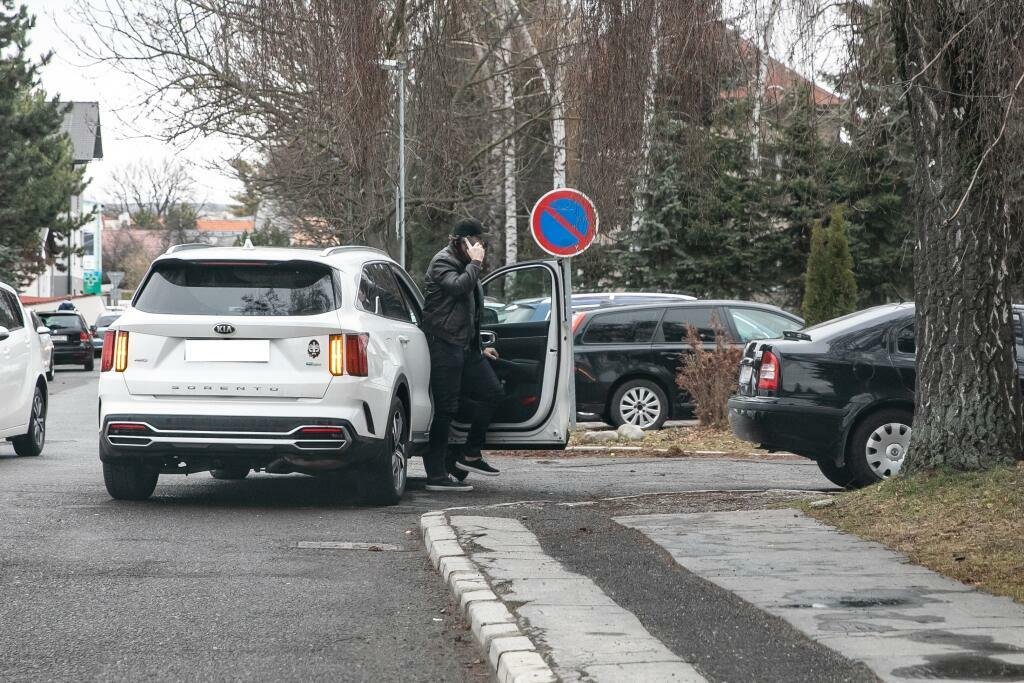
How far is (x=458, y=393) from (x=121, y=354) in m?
2.53

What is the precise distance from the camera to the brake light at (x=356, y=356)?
398 inches

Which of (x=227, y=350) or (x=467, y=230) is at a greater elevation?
(x=467, y=230)

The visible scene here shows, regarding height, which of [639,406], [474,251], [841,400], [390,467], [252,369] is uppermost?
[474,251]

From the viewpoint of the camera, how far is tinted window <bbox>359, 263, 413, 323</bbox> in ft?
35.1

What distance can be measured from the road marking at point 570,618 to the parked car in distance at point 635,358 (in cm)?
1053

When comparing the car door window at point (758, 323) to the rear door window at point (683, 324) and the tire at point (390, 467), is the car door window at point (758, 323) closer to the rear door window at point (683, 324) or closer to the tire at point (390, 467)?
the rear door window at point (683, 324)

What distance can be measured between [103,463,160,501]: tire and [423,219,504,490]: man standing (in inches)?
83.2

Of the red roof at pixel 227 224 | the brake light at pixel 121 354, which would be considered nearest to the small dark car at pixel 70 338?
the brake light at pixel 121 354

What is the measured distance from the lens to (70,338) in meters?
44.1

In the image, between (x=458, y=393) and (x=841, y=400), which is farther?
(x=841, y=400)

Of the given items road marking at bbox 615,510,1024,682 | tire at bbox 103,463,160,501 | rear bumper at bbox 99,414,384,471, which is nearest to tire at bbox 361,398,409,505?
rear bumper at bbox 99,414,384,471

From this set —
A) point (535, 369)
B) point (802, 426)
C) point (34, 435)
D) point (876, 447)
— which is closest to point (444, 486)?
point (535, 369)

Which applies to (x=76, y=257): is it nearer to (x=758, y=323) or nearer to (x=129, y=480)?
(x=758, y=323)

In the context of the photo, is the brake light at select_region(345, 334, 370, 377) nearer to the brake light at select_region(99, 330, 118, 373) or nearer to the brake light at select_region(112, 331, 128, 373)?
the brake light at select_region(112, 331, 128, 373)
